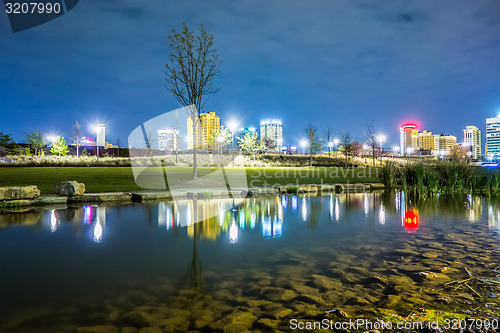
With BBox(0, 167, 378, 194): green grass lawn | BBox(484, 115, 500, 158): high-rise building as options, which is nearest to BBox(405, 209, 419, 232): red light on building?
BBox(0, 167, 378, 194): green grass lawn

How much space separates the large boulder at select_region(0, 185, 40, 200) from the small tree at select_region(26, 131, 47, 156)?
61.0m

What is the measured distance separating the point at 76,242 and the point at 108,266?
1.83 meters

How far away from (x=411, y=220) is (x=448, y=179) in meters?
10.3

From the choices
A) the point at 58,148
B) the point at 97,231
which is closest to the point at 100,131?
the point at 58,148

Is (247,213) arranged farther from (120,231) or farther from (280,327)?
(280,327)

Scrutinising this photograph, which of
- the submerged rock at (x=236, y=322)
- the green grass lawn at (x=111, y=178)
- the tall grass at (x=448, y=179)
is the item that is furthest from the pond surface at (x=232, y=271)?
the tall grass at (x=448, y=179)

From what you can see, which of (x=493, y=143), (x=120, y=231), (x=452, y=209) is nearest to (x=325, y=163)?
(x=452, y=209)

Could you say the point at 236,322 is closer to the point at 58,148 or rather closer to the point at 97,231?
the point at 97,231

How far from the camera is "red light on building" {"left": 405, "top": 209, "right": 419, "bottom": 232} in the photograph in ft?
23.8

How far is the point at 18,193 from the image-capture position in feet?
32.8

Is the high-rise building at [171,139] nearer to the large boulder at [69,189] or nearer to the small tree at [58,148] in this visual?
the small tree at [58,148]

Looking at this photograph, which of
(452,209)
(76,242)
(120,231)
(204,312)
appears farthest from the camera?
(452,209)

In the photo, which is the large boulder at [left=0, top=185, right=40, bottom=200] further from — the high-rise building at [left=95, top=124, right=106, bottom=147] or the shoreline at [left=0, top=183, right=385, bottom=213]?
the high-rise building at [left=95, top=124, right=106, bottom=147]

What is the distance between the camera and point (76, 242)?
5867 mm
